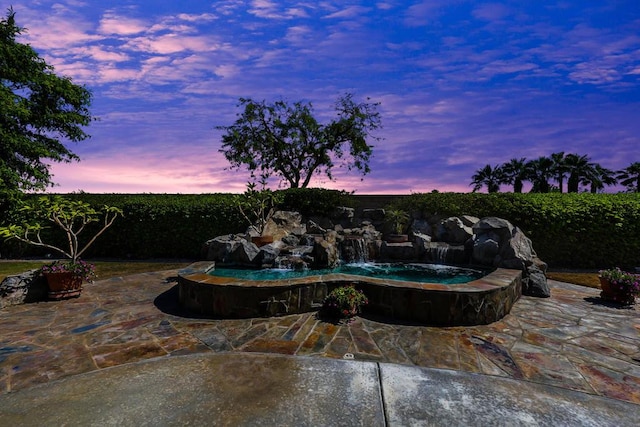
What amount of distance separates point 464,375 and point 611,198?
1190cm

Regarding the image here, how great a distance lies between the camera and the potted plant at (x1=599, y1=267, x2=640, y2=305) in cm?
635

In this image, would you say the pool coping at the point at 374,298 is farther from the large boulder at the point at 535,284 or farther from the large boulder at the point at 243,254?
the large boulder at the point at 243,254

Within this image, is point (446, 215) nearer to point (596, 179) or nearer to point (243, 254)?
point (243, 254)

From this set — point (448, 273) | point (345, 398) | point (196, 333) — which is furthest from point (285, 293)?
point (448, 273)

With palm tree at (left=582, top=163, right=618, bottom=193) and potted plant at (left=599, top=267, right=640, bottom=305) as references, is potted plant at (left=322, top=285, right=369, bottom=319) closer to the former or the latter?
potted plant at (left=599, top=267, right=640, bottom=305)

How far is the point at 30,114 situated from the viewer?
14.3 meters

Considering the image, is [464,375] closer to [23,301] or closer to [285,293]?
[285,293]

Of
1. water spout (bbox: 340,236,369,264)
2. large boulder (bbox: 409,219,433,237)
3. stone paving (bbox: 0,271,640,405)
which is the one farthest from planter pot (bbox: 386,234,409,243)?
stone paving (bbox: 0,271,640,405)

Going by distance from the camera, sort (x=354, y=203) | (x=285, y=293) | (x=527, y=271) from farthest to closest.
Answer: (x=354, y=203)
(x=527, y=271)
(x=285, y=293)

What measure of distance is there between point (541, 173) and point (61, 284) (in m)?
42.8

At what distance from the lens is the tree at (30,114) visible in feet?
44.1

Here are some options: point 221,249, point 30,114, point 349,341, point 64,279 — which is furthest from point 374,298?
point 30,114

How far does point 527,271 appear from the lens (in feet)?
24.2

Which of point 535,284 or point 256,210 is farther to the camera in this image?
point 256,210
